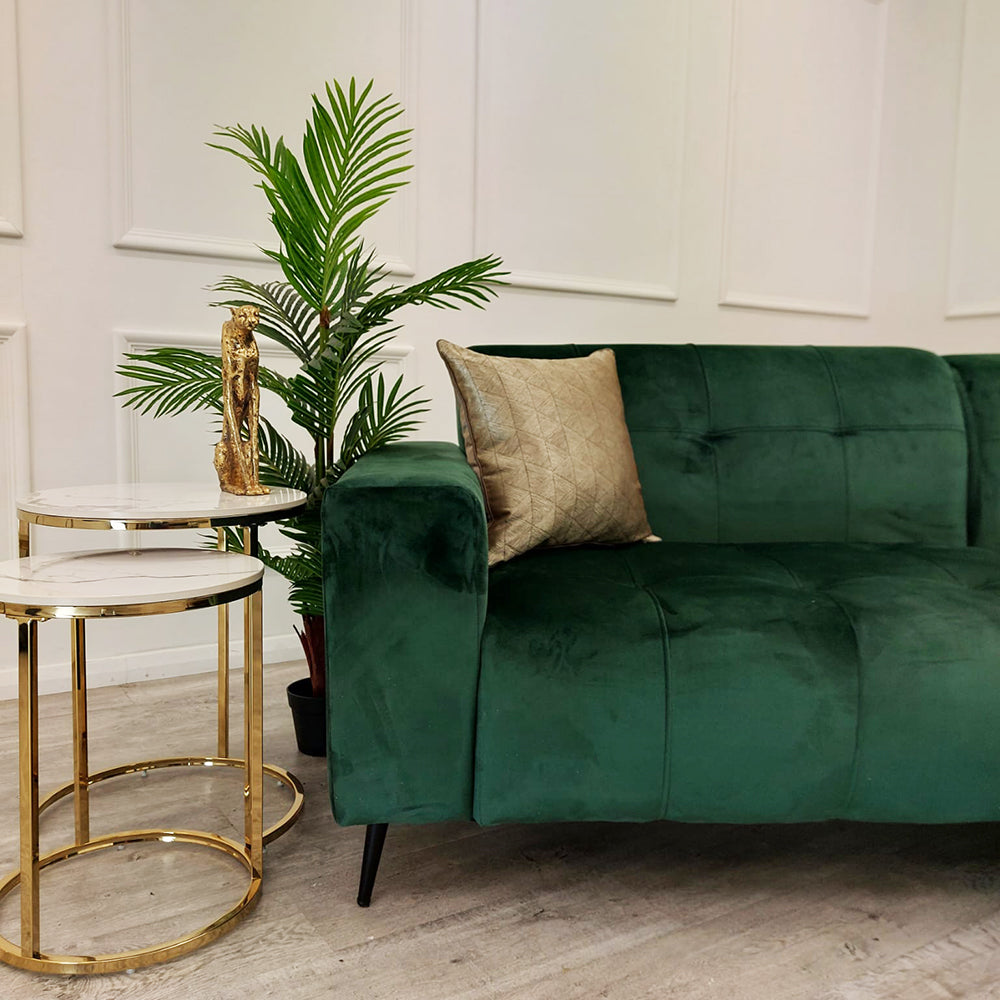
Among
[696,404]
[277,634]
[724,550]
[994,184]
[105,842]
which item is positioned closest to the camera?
[105,842]

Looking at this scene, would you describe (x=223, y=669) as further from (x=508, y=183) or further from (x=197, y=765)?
(x=508, y=183)

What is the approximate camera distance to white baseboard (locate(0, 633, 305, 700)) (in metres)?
2.22

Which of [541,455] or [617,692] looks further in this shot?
[541,455]

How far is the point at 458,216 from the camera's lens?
2.69 m

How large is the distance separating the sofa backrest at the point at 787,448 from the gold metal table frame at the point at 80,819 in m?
0.92

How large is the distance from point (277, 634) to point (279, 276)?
98cm

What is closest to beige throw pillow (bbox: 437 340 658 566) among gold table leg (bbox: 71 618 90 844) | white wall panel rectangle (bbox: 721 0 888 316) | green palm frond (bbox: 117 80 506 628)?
green palm frond (bbox: 117 80 506 628)

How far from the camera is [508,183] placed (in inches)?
109

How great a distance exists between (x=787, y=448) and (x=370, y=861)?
1.16 meters

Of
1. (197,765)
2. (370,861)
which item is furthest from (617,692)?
(197,765)

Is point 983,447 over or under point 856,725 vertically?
over

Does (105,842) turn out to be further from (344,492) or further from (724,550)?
(724,550)

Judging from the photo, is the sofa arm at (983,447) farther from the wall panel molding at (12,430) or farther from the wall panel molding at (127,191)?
the wall panel molding at (12,430)

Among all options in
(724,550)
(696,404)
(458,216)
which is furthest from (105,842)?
(458,216)
